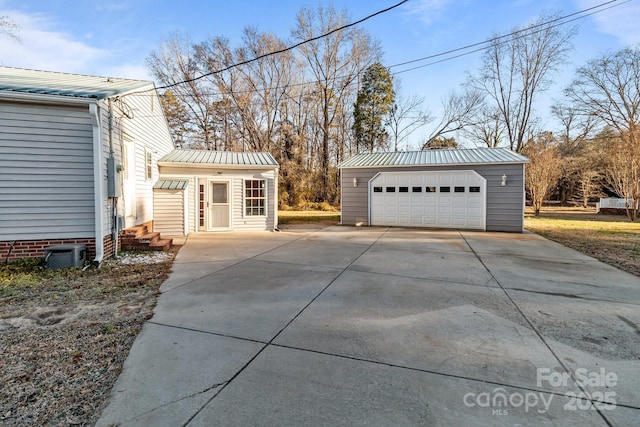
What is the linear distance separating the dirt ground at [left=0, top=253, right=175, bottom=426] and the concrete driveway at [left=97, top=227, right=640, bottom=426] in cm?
21

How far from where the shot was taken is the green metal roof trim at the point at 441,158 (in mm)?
12320

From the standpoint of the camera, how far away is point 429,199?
13195mm

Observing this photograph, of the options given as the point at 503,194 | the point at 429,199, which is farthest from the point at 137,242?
the point at 503,194

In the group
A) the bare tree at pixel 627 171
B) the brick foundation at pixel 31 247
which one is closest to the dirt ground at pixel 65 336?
the brick foundation at pixel 31 247

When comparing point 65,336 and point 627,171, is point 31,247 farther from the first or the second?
point 627,171

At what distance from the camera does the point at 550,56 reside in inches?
915

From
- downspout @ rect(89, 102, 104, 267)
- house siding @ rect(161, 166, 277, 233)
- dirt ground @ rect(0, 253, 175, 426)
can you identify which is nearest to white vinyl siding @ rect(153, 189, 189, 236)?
house siding @ rect(161, 166, 277, 233)

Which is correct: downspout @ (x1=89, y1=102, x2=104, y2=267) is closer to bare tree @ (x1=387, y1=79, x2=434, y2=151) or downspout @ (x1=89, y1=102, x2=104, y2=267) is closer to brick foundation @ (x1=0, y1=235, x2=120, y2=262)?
brick foundation @ (x1=0, y1=235, x2=120, y2=262)

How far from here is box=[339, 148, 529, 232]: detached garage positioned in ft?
40.0

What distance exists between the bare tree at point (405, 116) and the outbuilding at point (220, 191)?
17770 mm

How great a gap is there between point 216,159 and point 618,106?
24314 mm

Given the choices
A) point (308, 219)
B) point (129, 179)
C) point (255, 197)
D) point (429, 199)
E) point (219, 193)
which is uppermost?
point (129, 179)

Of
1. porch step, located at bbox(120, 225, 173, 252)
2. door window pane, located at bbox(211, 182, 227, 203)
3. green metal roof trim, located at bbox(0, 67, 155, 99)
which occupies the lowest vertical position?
porch step, located at bbox(120, 225, 173, 252)

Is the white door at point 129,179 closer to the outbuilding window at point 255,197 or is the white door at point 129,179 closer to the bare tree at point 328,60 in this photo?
the outbuilding window at point 255,197
